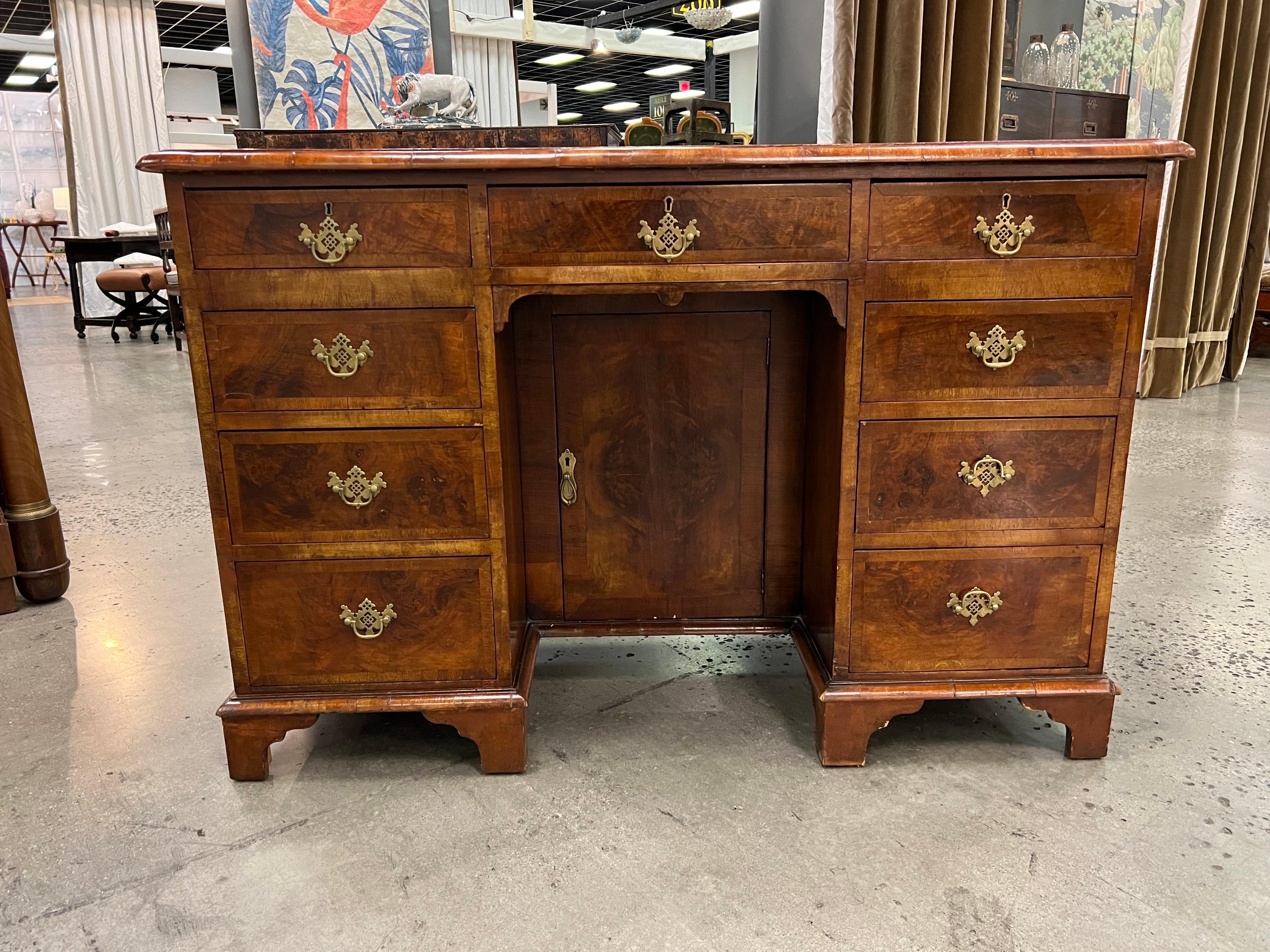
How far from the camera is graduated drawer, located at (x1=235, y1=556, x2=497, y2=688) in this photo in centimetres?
137

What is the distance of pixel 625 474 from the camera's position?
169cm

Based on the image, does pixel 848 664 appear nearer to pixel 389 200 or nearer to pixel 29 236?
pixel 389 200

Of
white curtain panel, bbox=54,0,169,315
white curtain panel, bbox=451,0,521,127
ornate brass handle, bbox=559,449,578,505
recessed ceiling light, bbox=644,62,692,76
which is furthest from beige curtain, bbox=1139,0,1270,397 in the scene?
Answer: recessed ceiling light, bbox=644,62,692,76

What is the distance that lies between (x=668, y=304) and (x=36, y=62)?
1668 centimetres

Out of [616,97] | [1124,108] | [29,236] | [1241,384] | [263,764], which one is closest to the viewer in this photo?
[263,764]

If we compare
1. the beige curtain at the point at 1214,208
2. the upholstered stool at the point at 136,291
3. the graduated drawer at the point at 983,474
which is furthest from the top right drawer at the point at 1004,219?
the upholstered stool at the point at 136,291

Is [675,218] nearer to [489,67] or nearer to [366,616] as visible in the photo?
[366,616]

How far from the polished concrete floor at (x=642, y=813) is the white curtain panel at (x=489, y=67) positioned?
8.65m

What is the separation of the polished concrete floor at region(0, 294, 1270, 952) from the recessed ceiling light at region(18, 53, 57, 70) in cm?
1504

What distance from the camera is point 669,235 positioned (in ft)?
4.14

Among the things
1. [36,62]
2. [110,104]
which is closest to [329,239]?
[110,104]

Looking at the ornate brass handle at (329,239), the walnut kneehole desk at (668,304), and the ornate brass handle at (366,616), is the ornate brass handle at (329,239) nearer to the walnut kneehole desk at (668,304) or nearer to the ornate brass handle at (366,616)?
the walnut kneehole desk at (668,304)

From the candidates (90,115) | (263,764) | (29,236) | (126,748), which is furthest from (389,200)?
(29,236)

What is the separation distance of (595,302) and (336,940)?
106 centimetres
